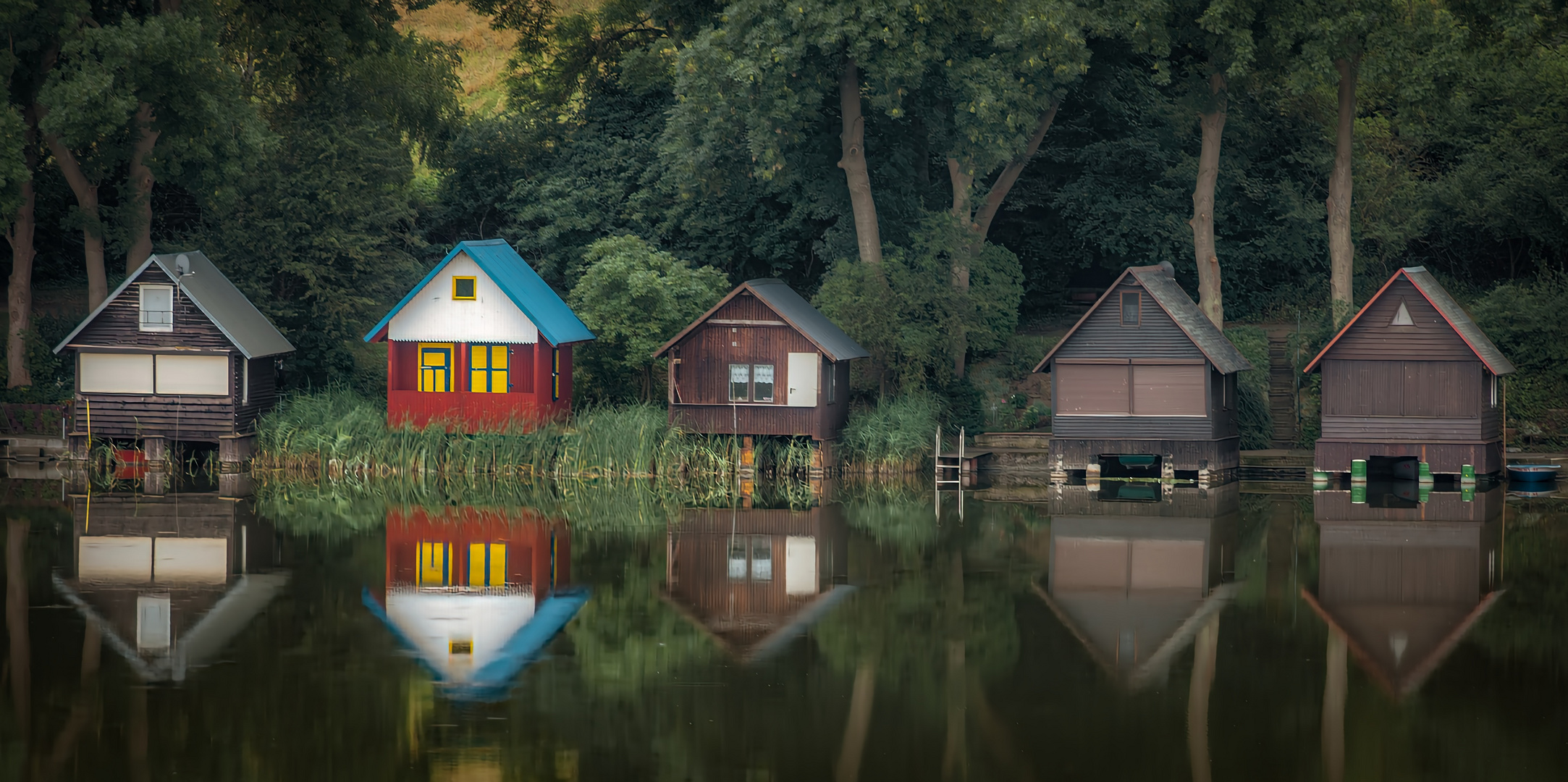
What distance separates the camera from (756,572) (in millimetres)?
25359

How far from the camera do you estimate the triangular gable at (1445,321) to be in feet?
117

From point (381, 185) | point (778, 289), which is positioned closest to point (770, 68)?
point (778, 289)

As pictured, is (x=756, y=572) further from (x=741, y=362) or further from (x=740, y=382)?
(x=741, y=362)

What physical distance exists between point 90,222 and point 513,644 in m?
27.8

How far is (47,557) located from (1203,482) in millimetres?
24289

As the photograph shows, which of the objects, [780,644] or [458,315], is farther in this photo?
[458,315]

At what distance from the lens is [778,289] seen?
132 feet

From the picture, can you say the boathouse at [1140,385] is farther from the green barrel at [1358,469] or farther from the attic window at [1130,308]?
the green barrel at [1358,469]

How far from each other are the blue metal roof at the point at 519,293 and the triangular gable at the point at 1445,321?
17.8 meters

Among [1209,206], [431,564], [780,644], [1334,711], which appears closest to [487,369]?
[431,564]

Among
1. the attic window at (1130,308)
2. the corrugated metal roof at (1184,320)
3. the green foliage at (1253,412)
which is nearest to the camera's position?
the corrugated metal roof at (1184,320)

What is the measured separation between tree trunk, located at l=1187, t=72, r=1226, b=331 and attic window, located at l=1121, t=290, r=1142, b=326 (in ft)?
21.0

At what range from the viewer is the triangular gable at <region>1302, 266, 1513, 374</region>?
3575cm

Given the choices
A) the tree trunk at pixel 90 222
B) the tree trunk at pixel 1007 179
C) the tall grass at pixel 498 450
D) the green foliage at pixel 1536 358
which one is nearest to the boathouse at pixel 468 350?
the tall grass at pixel 498 450
